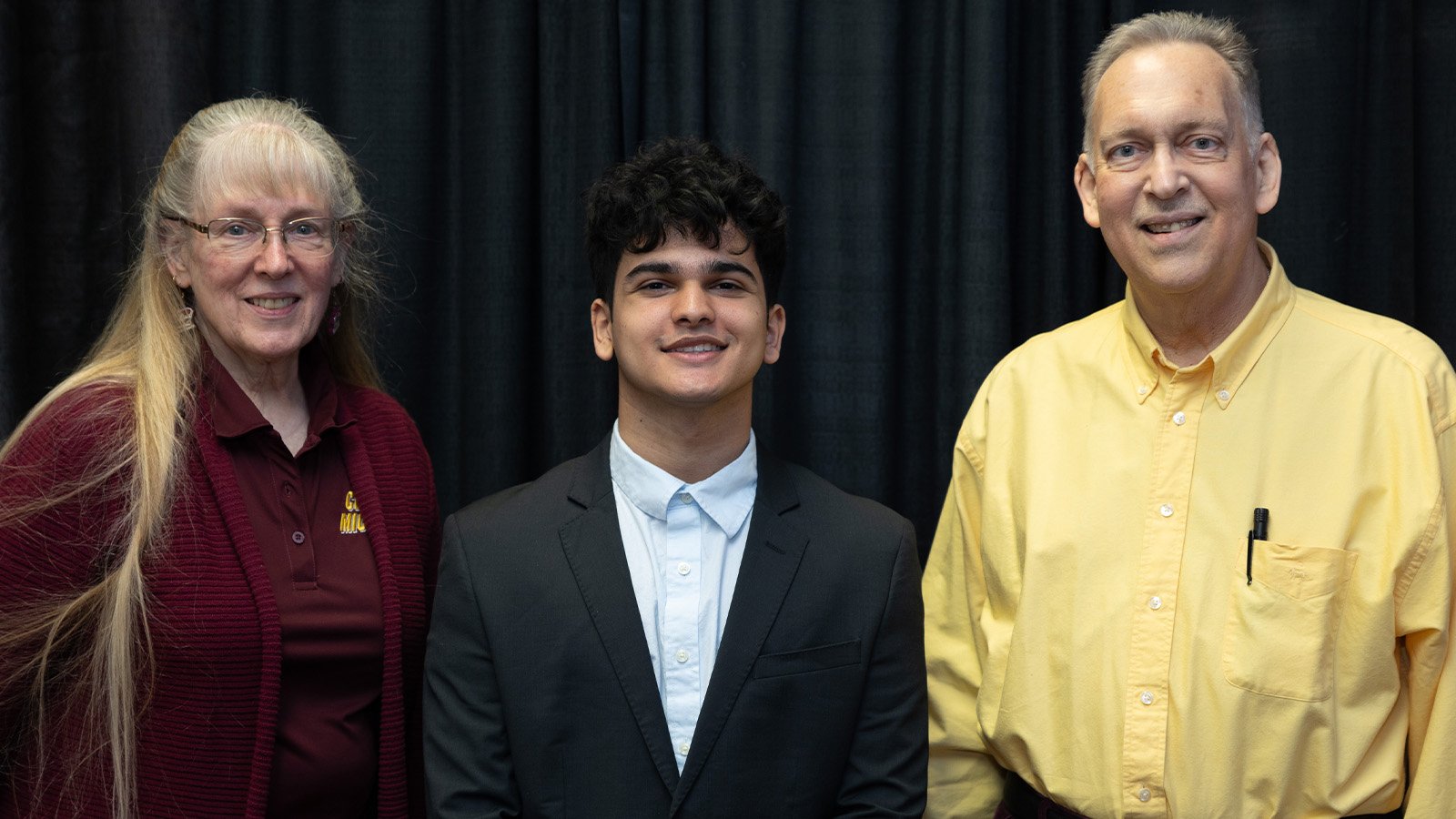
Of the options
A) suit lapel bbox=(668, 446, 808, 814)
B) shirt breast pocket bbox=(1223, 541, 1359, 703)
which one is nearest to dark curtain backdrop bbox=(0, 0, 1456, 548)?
suit lapel bbox=(668, 446, 808, 814)

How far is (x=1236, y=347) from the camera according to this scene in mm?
1892

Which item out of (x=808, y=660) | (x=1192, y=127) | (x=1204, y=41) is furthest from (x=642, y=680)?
(x=1204, y=41)

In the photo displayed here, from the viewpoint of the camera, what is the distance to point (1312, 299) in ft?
6.41

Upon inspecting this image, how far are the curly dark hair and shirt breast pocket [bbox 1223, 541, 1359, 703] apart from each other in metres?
0.82

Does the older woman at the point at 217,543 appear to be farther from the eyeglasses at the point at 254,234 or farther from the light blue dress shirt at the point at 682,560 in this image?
the light blue dress shirt at the point at 682,560

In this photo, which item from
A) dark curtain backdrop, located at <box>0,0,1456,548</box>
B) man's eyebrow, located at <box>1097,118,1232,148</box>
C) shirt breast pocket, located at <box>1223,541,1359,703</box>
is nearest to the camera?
shirt breast pocket, located at <box>1223,541,1359,703</box>

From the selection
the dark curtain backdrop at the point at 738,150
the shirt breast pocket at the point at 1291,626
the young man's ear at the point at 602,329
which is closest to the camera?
the shirt breast pocket at the point at 1291,626

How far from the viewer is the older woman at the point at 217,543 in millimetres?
1866

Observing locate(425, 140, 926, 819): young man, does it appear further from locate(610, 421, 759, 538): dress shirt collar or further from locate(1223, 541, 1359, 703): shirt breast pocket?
locate(1223, 541, 1359, 703): shirt breast pocket

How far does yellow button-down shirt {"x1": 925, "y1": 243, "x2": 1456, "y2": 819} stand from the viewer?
5.82ft

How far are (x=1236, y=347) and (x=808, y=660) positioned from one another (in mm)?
762

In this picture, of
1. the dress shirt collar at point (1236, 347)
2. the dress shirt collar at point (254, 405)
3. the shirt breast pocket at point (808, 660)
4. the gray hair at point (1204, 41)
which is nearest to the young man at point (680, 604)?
the shirt breast pocket at point (808, 660)

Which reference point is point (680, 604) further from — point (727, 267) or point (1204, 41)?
point (1204, 41)

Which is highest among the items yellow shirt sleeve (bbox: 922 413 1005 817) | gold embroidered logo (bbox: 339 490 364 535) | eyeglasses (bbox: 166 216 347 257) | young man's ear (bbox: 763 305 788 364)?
eyeglasses (bbox: 166 216 347 257)
